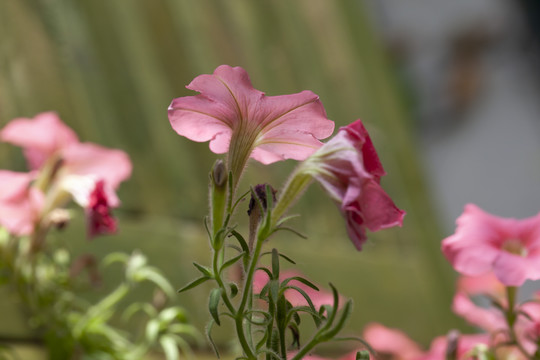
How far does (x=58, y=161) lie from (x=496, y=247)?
0.47 meters

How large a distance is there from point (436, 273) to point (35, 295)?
1.02 m

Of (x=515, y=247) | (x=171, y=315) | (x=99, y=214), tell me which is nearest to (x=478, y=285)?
(x=515, y=247)

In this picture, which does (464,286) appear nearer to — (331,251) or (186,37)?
(331,251)

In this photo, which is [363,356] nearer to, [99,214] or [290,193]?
[290,193]

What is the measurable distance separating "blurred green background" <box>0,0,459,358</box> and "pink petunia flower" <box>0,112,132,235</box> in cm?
15

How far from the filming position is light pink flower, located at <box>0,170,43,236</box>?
2.40 ft

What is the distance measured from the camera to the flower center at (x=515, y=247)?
0.68 meters

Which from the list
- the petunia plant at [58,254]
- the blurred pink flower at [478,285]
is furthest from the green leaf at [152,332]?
the blurred pink flower at [478,285]

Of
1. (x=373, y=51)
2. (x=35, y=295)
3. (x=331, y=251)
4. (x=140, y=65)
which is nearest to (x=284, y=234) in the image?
(x=331, y=251)

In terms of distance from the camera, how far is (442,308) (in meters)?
1.54

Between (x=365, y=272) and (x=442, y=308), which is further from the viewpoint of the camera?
(x=442, y=308)

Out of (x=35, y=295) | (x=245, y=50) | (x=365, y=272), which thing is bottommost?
(x=365, y=272)

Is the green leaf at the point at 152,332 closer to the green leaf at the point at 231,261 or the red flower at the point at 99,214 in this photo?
the red flower at the point at 99,214

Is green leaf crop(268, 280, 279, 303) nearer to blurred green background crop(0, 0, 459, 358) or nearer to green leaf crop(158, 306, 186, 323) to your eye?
green leaf crop(158, 306, 186, 323)
